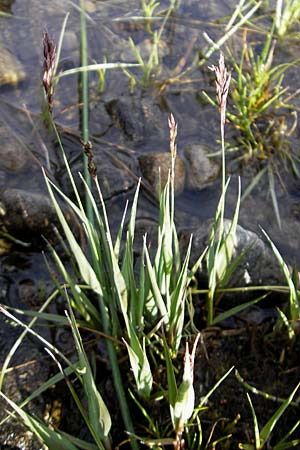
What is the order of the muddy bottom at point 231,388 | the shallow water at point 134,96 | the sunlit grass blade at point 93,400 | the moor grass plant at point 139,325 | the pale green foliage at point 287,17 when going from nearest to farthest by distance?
1. the sunlit grass blade at point 93,400
2. the moor grass plant at point 139,325
3. the muddy bottom at point 231,388
4. the shallow water at point 134,96
5. the pale green foliage at point 287,17

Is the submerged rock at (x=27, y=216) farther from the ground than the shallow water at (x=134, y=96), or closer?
closer

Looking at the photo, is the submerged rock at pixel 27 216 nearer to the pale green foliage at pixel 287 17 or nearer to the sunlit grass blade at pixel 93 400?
the sunlit grass blade at pixel 93 400

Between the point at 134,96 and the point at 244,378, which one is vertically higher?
the point at 134,96

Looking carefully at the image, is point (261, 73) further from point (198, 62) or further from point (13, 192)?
point (13, 192)

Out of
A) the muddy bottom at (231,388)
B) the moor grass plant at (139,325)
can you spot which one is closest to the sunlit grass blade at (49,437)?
the moor grass plant at (139,325)

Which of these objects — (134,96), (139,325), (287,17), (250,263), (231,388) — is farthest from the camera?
(287,17)

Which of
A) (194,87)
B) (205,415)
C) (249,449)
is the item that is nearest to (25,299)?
(205,415)

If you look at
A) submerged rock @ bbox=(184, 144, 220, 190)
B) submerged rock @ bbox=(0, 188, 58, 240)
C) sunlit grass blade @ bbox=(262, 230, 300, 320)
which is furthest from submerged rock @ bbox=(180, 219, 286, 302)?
submerged rock @ bbox=(0, 188, 58, 240)

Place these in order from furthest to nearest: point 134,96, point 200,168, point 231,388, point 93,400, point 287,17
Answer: point 287,17 → point 134,96 → point 200,168 → point 231,388 → point 93,400

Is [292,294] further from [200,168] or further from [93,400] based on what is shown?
[200,168]

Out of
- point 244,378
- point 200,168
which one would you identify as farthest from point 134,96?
point 244,378

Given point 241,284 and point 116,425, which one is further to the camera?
point 241,284
